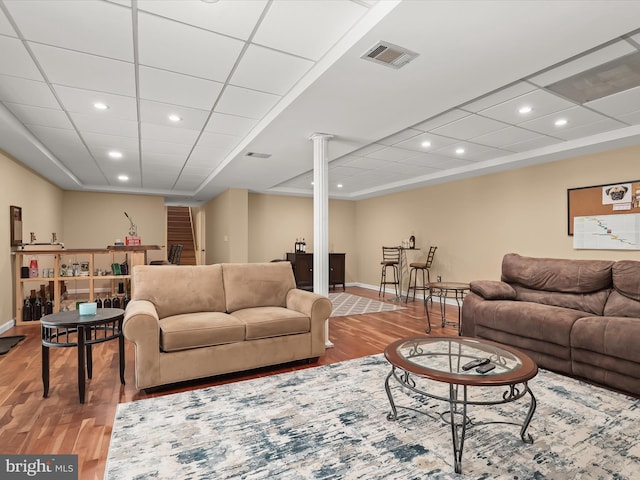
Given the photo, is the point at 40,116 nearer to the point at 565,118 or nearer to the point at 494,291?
the point at 494,291

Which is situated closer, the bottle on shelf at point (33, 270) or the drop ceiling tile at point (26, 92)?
the drop ceiling tile at point (26, 92)

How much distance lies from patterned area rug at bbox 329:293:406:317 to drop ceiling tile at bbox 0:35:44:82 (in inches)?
181

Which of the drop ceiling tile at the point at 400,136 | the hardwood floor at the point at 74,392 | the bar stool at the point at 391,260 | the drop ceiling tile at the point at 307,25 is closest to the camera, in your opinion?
the hardwood floor at the point at 74,392

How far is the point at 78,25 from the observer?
7.35ft

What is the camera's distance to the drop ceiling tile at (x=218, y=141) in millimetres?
4484

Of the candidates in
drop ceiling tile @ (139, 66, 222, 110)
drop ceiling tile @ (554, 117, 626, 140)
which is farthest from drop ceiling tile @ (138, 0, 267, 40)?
drop ceiling tile @ (554, 117, 626, 140)

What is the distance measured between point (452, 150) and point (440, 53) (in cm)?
286

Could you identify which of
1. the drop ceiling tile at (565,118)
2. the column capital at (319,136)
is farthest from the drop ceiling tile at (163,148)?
the drop ceiling tile at (565,118)

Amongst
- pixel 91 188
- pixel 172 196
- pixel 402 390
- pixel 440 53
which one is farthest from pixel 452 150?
pixel 91 188

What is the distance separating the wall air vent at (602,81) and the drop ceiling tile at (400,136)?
1.47m

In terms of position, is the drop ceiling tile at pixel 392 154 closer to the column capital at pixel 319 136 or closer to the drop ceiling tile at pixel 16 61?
the column capital at pixel 319 136

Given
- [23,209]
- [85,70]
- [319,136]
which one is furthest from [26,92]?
[23,209]

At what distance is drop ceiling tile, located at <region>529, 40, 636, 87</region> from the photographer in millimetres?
2436

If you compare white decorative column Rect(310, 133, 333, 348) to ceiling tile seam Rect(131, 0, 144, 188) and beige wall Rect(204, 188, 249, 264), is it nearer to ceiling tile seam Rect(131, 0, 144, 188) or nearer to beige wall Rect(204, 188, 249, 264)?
ceiling tile seam Rect(131, 0, 144, 188)
